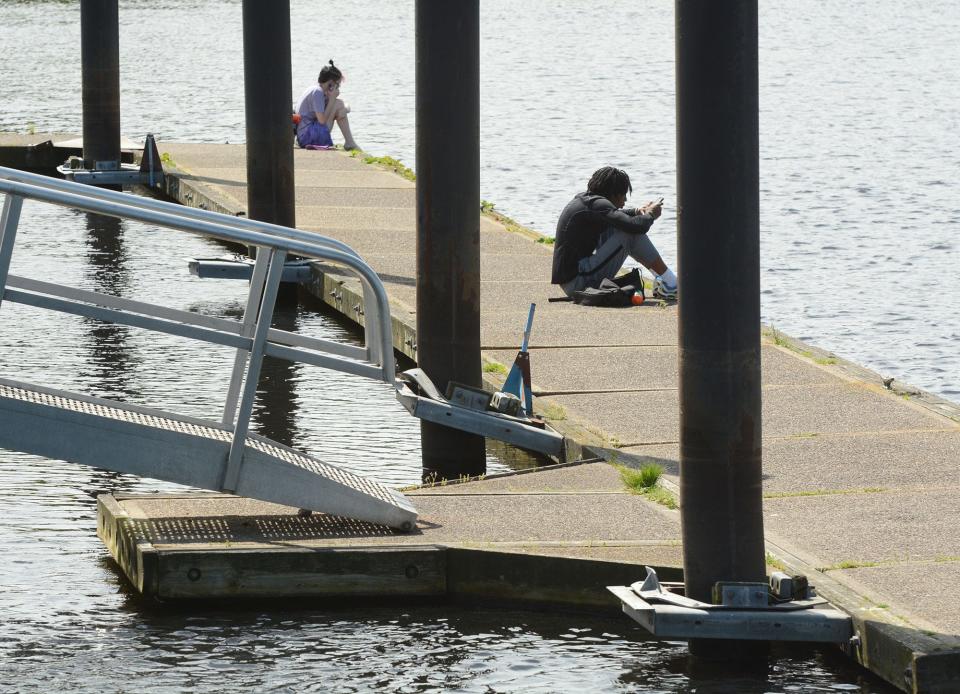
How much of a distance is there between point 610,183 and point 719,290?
21.9 ft

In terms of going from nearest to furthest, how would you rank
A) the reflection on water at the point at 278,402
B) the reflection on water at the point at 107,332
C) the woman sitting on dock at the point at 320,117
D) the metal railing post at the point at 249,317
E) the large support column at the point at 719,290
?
the large support column at the point at 719,290 < the metal railing post at the point at 249,317 < the reflection on water at the point at 278,402 < the reflection on water at the point at 107,332 < the woman sitting on dock at the point at 320,117

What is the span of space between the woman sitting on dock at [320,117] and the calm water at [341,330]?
2.33m

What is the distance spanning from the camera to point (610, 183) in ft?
42.3

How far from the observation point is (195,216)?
25.0 feet

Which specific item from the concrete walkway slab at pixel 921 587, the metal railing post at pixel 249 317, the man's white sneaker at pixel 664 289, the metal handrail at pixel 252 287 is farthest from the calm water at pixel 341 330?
the man's white sneaker at pixel 664 289

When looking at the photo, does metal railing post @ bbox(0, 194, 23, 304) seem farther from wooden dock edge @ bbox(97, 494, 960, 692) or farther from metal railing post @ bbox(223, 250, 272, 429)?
wooden dock edge @ bbox(97, 494, 960, 692)

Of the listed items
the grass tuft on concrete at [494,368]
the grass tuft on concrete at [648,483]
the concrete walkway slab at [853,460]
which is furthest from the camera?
the grass tuft on concrete at [494,368]

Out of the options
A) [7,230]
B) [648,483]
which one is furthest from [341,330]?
[7,230]

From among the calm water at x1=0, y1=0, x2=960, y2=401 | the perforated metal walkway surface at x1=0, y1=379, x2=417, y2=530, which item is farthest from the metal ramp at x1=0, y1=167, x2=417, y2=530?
the calm water at x1=0, y1=0, x2=960, y2=401

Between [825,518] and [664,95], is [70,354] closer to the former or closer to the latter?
[825,518]

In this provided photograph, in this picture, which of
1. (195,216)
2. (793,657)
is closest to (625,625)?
(793,657)

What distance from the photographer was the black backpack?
13.0 m

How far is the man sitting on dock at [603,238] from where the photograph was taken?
12.8m

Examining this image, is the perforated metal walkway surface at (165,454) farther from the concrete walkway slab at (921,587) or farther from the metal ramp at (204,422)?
the concrete walkway slab at (921,587)
